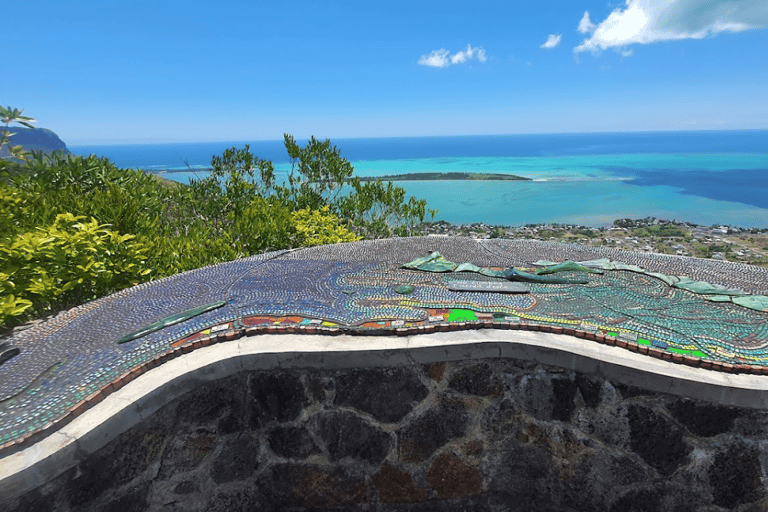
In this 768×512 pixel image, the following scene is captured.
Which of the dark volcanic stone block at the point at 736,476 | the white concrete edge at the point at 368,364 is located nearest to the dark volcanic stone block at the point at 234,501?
the white concrete edge at the point at 368,364

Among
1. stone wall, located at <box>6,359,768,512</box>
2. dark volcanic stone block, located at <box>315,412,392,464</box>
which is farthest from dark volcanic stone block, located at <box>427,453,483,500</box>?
dark volcanic stone block, located at <box>315,412,392,464</box>

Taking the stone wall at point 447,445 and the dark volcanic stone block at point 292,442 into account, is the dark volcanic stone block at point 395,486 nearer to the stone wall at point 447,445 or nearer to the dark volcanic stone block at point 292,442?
the stone wall at point 447,445

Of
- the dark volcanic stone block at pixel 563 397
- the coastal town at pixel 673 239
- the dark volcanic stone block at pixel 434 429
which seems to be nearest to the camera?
the dark volcanic stone block at pixel 563 397

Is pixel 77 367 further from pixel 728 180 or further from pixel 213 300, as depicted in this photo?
pixel 728 180

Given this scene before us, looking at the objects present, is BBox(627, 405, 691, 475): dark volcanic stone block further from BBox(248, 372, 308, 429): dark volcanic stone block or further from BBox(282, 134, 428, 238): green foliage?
BBox(282, 134, 428, 238): green foliage

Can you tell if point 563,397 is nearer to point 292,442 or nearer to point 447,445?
point 447,445

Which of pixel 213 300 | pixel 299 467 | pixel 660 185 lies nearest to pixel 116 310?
pixel 213 300

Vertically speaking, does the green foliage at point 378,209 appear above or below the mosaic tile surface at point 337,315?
below
